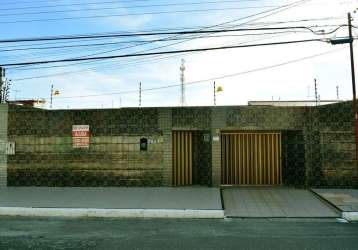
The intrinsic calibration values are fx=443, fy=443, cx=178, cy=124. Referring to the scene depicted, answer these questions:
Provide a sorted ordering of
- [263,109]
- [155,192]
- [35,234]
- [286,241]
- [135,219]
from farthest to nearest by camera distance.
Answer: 1. [263,109]
2. [155,192]
3. [135,219]
4. [35,234]
5. [286,241]

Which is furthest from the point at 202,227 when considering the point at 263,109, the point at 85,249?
the point at 263,109

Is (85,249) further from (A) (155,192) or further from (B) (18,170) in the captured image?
(B) (18,170)

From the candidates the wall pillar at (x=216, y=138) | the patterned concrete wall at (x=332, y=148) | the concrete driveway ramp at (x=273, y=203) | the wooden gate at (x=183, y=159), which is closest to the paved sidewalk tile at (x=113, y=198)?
the concrete driveway ramp at (x=273, y=203)

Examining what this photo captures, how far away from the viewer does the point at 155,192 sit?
14.1 m

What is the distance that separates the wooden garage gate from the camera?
51.5 feet

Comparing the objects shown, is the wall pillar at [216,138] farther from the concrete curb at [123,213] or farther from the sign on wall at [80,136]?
the sign on wall at [80,136]

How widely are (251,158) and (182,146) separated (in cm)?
A: 249

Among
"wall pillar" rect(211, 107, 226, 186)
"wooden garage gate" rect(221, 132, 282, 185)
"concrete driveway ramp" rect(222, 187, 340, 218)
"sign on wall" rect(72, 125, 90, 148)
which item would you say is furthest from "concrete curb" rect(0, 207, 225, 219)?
"wooden garage gate" rect(221, 132, 282, 185)

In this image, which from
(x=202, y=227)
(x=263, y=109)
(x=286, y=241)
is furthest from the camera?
(x=263, y=109)

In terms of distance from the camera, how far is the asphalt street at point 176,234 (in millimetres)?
7898

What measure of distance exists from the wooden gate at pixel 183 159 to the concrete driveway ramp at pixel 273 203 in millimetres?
1753

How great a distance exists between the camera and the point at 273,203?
40.7 ft

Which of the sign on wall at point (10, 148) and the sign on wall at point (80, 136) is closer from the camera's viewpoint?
the sign on wall at point (80, 136)

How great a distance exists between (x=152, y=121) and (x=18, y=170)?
16.8 feet
